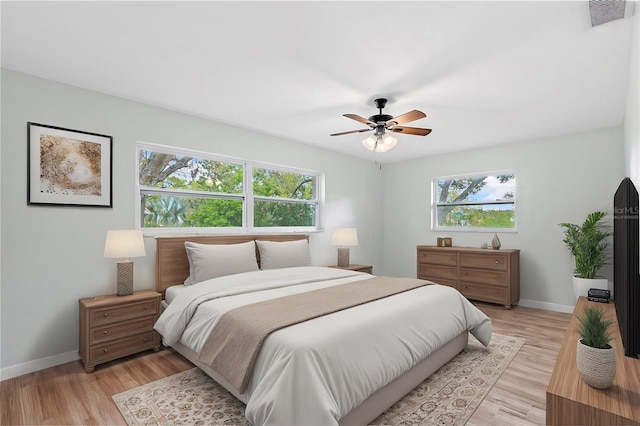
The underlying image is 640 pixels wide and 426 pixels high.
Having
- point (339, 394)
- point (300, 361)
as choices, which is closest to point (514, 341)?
point (339, 394)

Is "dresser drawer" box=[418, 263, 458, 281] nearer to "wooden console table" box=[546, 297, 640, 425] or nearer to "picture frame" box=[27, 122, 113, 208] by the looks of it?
"wooden console table" box=[546, 297, 640, 425]

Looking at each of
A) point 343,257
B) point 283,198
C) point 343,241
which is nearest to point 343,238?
point 343,241

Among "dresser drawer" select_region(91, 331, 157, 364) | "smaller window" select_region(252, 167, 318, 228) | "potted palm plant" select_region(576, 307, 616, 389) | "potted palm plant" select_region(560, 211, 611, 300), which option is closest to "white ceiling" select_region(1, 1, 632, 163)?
"smaller window" select_region(252, 167, 318, 228)

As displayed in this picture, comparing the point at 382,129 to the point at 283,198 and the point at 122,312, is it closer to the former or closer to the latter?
the point at 283,198

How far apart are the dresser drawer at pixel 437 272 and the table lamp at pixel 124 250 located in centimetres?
420

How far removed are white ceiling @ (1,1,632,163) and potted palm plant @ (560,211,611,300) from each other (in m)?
1.31

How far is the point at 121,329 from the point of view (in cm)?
279

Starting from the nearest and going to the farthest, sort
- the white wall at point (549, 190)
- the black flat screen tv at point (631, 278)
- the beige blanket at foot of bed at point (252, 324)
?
the black flat screen tv at point (631, 278) < the beige blanket at foot of bed at point (252, 324) < the white wall at point (549, 190)

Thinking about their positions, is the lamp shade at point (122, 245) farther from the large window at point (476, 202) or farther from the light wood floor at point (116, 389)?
the large window at point (476, 202)

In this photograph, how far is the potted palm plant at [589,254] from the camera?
3.78 meters

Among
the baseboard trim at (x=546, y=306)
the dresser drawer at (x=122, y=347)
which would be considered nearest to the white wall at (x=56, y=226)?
the dresser drawer at (x=122, y=347)

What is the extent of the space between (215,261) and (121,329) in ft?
3.24

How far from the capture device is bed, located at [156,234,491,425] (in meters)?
1.58

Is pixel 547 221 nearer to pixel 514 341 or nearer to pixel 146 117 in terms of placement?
pixel 514 341
